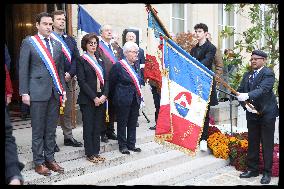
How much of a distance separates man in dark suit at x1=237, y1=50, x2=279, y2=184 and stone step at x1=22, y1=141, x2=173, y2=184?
1597mm

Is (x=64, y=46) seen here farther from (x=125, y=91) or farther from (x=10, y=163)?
(x=10, y=163)

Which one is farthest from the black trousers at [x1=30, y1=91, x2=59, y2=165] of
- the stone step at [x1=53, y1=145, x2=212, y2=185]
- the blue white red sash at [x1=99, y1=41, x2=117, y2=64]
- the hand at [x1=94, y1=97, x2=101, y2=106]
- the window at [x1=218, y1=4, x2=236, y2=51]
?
the window at [x1=218, y1=4, x2=236, y2=51]

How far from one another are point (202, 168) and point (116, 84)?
6.47 feet

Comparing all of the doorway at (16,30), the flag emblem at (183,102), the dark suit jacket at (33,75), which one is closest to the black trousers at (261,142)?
the flag emblem at (183,102)

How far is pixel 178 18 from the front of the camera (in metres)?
11.9

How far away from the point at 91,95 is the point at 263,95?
2598 mm

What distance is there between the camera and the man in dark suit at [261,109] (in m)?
5.78

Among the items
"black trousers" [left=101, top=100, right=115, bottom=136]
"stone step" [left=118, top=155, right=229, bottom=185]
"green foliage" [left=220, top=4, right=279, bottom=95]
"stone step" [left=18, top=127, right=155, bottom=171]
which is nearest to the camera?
"stone step" [left=18, top=127, right=155, bottom=171]

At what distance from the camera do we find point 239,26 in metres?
14.8

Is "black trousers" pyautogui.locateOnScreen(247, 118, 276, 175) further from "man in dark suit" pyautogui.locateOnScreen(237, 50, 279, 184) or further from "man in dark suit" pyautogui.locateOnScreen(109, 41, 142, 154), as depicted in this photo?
"man in dark suit" pyautogui.locateOnScreen(109, 41, 142, 154)

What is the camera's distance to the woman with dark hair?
562cm

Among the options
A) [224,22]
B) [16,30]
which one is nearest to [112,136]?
[16,30]

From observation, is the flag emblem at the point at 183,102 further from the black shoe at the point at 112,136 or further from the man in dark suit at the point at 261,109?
the black shoe at the point at 112,136
